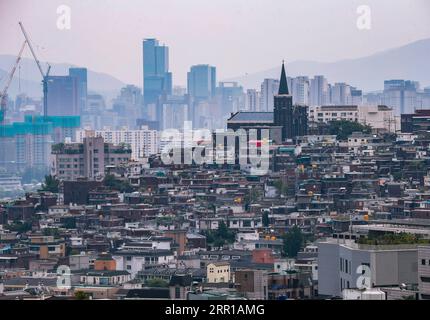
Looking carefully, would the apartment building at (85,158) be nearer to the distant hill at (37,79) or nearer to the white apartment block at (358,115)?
the distant hill at (37,79)

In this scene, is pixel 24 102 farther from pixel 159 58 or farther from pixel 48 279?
pixel 48 279

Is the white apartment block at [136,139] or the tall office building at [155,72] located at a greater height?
the tall office building at [155,72]

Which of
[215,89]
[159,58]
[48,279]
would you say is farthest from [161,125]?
[48,279]

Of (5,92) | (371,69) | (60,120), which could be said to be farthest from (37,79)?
(371,69)

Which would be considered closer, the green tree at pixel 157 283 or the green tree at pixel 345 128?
the green tree at pixel 157 283

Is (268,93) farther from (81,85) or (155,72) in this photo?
(155,72)

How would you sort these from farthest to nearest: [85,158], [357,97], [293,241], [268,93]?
[357,97] < [268,93] < [85,158] < [293,241]

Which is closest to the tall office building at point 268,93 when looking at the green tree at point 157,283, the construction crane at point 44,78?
the construction crane at point 44,78
